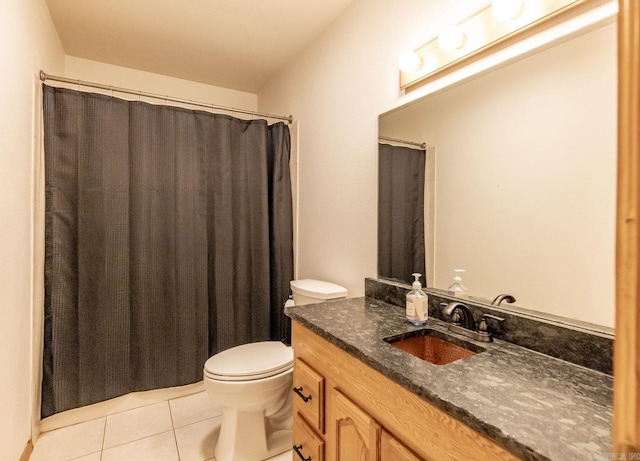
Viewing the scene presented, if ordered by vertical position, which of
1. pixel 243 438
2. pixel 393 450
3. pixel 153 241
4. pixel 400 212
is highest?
pixel 400 212

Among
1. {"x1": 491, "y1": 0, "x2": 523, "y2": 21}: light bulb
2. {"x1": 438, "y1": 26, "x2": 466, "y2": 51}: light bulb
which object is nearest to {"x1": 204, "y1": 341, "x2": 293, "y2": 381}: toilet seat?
{"x1": 438, "y1": 26, "x2": 466, "y2": 51}: light bulb

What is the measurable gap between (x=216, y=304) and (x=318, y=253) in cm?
80

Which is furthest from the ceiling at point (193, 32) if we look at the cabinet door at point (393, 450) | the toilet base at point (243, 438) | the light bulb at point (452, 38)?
the toilet base at point (243, 438)

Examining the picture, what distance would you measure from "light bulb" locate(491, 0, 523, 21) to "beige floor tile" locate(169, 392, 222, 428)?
2413 mm

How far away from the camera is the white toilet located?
1.52 metres

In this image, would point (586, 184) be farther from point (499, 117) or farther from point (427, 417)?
point (427, 417)

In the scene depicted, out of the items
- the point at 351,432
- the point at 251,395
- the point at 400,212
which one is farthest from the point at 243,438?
the point at 400,212

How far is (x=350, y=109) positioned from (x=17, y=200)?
1680 millimetres

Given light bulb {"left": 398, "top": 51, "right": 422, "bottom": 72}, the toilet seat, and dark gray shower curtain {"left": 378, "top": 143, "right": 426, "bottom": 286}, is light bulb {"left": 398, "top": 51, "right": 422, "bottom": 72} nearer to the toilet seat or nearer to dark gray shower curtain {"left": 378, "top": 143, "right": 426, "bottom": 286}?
dark gray shower curtain {"left": 378, "top": 143, "right": 426, "bottom": 286}

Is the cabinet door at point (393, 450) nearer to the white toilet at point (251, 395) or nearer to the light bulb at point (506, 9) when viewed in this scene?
the white toilet at point (251, 395)

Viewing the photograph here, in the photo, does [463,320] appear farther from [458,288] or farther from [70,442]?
[70,442]

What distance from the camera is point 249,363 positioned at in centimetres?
162

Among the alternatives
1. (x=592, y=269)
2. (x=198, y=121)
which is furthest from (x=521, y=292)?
(x=198, y=121)

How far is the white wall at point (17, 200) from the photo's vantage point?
1.30 m
